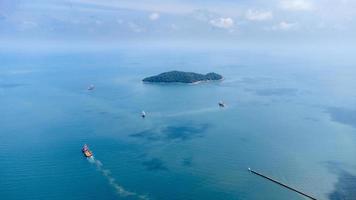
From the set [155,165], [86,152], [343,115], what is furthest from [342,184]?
[343,115]

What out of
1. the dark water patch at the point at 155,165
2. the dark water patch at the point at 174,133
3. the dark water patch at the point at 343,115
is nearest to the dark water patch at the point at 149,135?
the dark water patch at the point at 174,133

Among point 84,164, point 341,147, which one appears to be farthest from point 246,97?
point 84,164

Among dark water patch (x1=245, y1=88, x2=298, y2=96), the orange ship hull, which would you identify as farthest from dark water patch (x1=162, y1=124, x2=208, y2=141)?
dark water patch (x1=245, y1=88, x2=298, y2=96)

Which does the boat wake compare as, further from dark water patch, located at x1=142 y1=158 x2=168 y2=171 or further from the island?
the island

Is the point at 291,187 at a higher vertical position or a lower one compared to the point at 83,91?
lower

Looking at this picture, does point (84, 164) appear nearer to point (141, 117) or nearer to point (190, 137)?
point (190, 137)

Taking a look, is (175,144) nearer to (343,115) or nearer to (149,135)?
(149,135)
